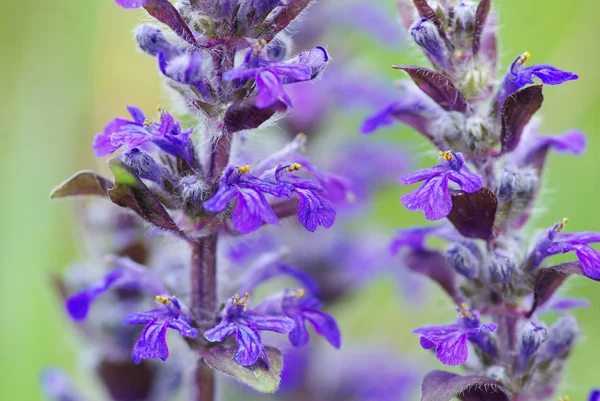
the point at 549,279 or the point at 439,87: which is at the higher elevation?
the point at 439,87

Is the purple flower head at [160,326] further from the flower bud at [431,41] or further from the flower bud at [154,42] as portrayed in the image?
the flower bud at [431,41]

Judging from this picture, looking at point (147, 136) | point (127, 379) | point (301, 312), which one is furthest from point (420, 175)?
point (127, 379)

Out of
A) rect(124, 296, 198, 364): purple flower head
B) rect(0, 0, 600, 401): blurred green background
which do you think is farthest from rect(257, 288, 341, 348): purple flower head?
rect(0, 0, 600, 401): blurred green background

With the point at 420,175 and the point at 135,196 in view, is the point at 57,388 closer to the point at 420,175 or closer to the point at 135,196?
the point at 135,196

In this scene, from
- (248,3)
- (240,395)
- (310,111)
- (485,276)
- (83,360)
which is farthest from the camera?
(310,111)

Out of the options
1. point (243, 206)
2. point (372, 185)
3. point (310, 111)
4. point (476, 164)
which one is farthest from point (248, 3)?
point (372, 185)

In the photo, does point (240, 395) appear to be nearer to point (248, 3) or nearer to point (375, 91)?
point (375, 91)

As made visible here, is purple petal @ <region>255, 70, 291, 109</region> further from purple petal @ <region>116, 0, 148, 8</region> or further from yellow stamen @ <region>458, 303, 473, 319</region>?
yellow stamen @ <region>458, 303, 473, 319</region>
